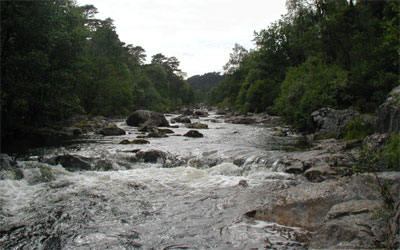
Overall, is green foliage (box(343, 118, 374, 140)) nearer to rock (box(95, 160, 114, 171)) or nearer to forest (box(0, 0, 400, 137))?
forest (box(0, 0, 400, 137))

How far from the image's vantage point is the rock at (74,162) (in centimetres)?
1013

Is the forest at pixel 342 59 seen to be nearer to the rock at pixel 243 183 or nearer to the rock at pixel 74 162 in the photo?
the rock at pixel 243 183

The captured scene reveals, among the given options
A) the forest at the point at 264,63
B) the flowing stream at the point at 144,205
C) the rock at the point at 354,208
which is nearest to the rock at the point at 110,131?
the forest at the point at 264,63

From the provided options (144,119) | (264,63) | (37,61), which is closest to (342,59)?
(264,63)

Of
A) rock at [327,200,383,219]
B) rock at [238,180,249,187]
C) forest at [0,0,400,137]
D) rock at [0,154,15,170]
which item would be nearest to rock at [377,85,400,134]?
forest at [0,0,400,137]

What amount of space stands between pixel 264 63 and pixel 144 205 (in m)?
39.5

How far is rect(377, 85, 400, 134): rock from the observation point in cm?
1000

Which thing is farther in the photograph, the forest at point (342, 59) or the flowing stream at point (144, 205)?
the forest at point (342, 59)

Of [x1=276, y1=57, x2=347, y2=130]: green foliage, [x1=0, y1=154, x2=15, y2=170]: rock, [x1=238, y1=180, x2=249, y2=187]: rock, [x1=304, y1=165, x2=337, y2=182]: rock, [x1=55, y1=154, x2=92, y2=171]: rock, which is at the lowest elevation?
[x1=238, y1=180, x2=249, y2=187]: rock

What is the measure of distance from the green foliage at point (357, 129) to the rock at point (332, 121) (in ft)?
1.82

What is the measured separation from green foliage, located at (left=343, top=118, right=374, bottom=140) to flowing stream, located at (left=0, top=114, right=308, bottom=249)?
460 cm

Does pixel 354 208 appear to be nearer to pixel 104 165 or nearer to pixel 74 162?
pixel 104 165

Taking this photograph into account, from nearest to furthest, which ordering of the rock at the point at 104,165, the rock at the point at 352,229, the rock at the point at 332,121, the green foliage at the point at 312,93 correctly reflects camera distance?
the rock at the point at 352,229, the rock at the point at 104,165, the rock at the point at 332,121, the green foliage at the point at 312,93

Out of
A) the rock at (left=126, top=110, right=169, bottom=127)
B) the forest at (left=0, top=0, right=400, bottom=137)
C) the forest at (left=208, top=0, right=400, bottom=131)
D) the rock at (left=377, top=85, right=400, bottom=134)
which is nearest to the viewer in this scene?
the rock at (left=377, top=85, right=400, bottom=134)
